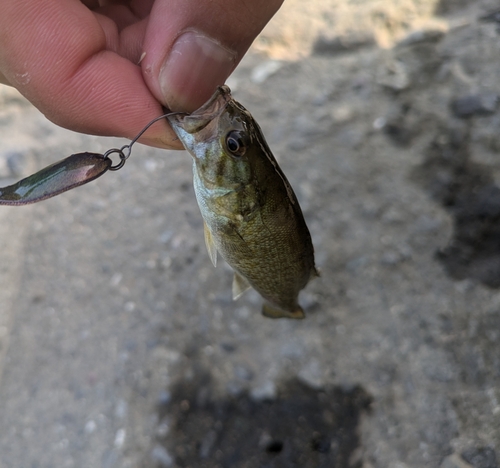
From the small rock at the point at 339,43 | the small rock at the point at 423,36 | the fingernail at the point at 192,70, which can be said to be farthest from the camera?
the small rock at the point at 339,43

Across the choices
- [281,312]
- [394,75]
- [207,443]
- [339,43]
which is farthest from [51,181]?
[339,43]

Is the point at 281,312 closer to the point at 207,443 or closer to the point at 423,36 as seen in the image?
the point at 207,443

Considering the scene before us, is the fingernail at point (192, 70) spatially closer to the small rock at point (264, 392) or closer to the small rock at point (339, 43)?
the small rock at point (264, 392)

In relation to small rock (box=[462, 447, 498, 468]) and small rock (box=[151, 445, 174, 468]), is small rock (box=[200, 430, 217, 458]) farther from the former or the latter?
small rock (box=[462, 447, 498, 468])

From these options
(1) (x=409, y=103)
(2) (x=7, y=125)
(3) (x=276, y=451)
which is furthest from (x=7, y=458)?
(1) (x=409, y=103)

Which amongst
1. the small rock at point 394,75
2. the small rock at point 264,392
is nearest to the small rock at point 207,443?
the small rock at point 264,392
